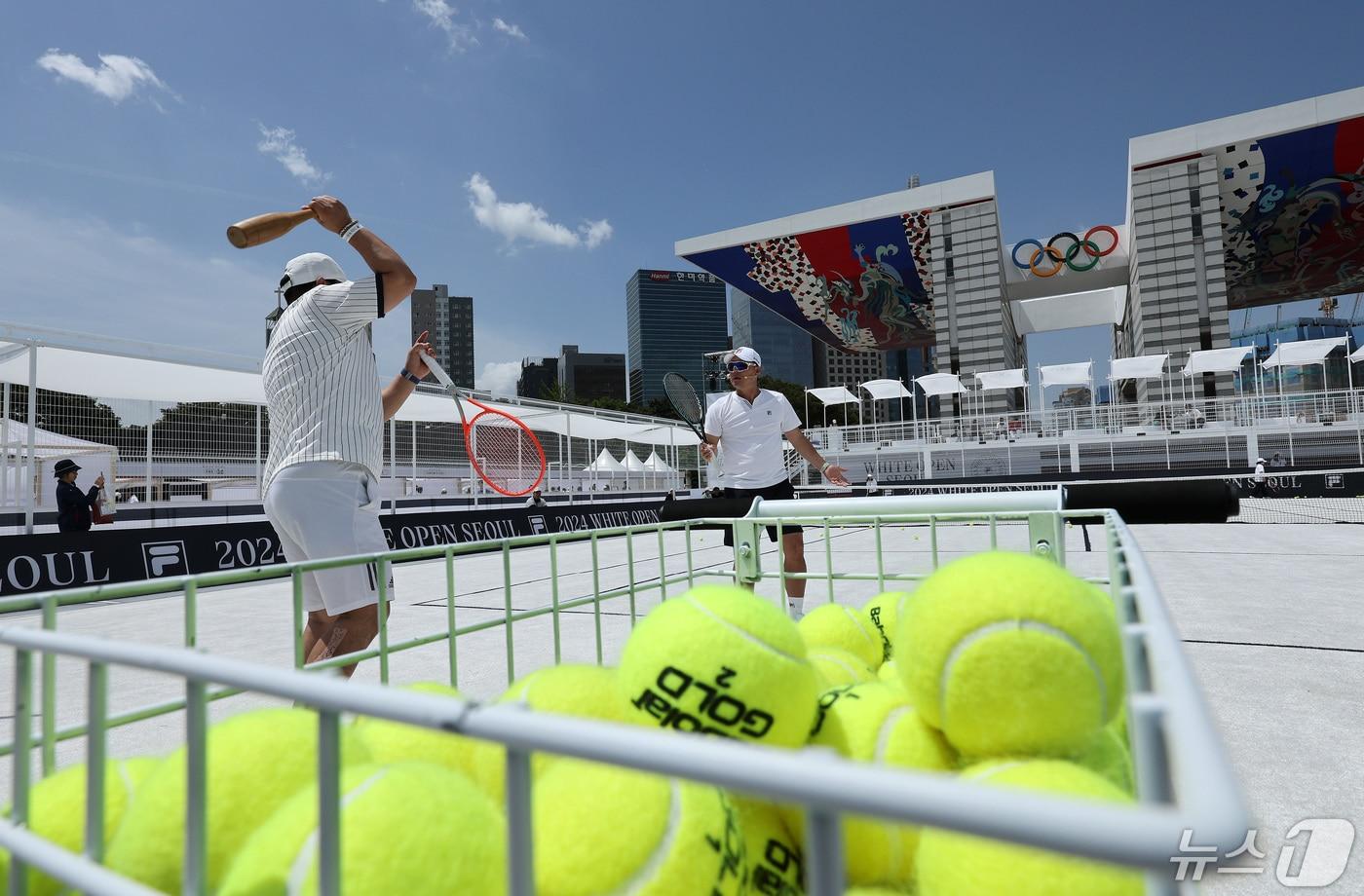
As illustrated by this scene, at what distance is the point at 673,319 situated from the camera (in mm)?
123688

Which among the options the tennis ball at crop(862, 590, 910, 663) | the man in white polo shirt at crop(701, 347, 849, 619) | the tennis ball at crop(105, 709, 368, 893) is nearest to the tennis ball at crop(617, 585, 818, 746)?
the tennis ball at crop(105, 709, 368, 893)

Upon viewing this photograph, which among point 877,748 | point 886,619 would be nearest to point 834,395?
point 886,619

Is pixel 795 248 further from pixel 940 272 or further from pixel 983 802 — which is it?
pixel 983 802

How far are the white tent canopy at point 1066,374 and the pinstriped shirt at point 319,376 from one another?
31.1 m

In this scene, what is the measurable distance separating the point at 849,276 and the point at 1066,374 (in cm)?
1236

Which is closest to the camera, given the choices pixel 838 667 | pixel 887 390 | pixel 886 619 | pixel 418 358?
pixel 838 667

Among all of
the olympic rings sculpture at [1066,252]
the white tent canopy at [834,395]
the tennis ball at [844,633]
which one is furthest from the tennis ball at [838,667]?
the olympic rings sculpture at [1066,252]

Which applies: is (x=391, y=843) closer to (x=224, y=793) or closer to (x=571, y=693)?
(x=224, y=793)

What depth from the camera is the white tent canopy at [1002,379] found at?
2948cm

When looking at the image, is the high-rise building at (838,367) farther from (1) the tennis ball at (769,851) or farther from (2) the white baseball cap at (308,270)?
(1) the tennis ball at (769,851)

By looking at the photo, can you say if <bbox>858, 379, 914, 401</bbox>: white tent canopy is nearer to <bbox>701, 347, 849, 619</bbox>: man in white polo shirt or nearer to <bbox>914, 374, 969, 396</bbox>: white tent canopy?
<bbox>914, 374, 969, 396</bbox>: white tent canopy

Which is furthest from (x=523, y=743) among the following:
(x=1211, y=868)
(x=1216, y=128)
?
(x=1216, y=128)

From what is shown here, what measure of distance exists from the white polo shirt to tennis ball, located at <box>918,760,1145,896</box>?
10.2 feet

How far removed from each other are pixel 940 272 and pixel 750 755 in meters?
35.9
